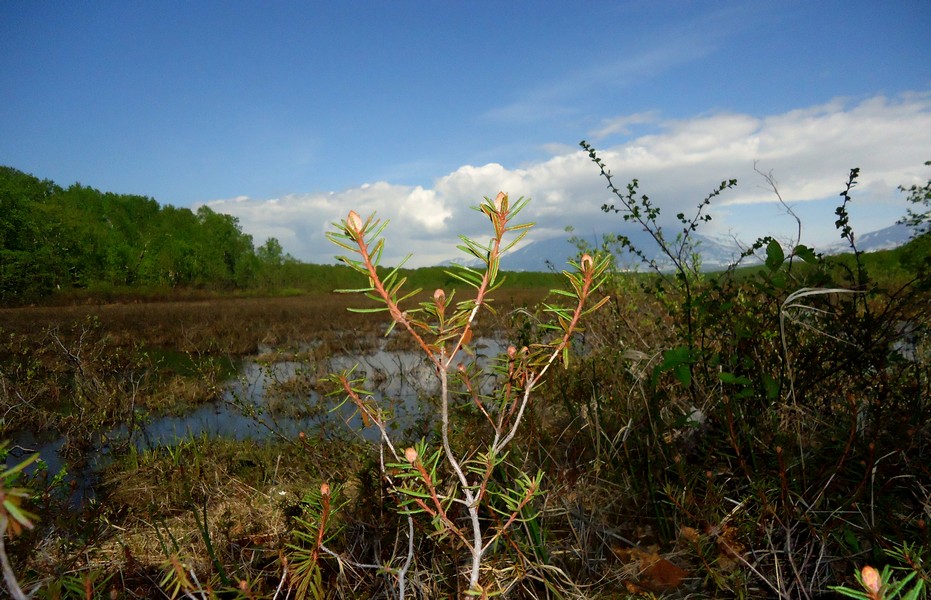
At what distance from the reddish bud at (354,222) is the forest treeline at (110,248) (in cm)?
68

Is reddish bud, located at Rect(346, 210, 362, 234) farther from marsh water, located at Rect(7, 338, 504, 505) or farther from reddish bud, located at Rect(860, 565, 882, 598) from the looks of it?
marsh water, located at Rect(7, 338, 504, 505)

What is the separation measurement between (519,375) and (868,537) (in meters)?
1.60

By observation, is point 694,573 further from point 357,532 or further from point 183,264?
point 183,264

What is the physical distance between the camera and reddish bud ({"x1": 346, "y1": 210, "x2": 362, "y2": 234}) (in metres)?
0.84

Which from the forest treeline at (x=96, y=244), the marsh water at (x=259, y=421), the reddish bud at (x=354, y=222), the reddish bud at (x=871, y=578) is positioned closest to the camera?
the reddish bud at (x=871, y=578)

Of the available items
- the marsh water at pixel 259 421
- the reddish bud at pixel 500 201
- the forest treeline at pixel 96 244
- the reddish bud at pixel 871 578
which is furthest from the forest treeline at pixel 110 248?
the marsh water at pixel 259 421

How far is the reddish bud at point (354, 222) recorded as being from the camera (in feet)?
2.75

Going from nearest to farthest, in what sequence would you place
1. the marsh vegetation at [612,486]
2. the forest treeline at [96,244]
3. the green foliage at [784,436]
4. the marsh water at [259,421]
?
the marsh vegetation at [612,486], the green foliage at [784,436], the marsh water at [259,421], the forest treeline at [96,244]

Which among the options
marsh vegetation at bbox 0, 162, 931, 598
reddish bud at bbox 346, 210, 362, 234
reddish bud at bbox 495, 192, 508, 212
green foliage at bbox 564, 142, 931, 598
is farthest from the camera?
green foliage at bbox 564, 142, 931, 598

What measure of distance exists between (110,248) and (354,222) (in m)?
15.6

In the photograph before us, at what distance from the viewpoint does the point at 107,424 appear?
20.3 ft

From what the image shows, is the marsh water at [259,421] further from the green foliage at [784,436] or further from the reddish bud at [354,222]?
the reddish bud at [354,222]

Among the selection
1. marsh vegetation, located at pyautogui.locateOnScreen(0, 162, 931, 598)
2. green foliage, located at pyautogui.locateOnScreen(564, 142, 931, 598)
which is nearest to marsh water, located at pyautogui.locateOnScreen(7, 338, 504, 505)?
marsh vegetation, located at pyautogui.locateOnScreen(0, 162, 931, 598)

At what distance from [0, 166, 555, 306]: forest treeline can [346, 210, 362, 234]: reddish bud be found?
680 mm
